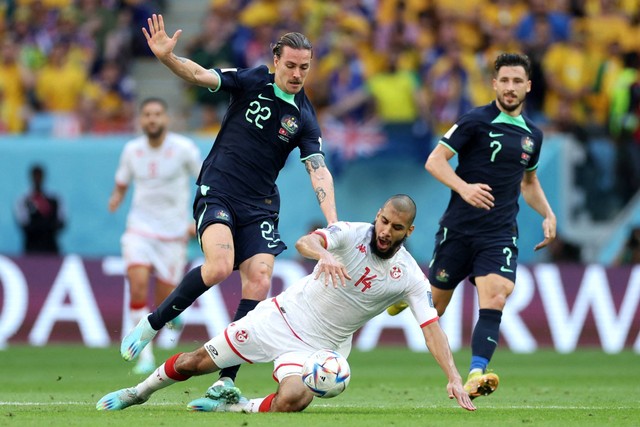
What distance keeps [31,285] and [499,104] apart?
30.6 feet

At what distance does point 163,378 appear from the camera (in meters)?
9.73

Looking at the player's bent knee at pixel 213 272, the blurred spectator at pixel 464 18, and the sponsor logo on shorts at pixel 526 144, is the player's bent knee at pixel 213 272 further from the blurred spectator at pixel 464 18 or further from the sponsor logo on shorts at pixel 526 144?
the blurred spectator at pixel 464 18

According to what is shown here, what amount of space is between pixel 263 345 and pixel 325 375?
63 cm

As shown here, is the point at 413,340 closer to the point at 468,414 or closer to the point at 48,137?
the point at 48,137

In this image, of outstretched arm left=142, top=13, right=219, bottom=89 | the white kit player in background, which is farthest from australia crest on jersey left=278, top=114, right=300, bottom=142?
the white kit player in background

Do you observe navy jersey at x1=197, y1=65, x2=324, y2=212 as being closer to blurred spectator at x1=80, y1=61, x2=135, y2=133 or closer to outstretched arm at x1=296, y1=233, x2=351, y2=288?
outstretched arm at x1=296, y1=233, x2=351, y2=288

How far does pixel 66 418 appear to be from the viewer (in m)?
9.26

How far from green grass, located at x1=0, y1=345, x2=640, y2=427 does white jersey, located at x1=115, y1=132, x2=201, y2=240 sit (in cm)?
168

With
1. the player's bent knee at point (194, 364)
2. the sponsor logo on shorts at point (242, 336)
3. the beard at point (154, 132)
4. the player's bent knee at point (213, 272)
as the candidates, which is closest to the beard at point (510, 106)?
the player's bent knee at point (213, 272)

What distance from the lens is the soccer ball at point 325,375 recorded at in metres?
9.42

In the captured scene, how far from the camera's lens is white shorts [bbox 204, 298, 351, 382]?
384 inches

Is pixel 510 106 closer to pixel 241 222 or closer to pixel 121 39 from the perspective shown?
pixel 241 222

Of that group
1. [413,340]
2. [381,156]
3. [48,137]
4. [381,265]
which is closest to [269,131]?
[381,265]

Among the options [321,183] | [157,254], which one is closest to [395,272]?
[321,183]
